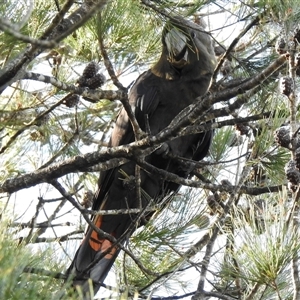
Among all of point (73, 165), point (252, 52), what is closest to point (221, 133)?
point (252, 52)

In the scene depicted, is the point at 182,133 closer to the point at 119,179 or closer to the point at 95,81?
the point at 95,81

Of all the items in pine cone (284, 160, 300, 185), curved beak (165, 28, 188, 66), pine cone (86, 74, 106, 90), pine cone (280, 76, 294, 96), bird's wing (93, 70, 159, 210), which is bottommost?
pine cone (284, 160, 300, 185)

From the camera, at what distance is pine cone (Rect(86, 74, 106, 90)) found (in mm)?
2164

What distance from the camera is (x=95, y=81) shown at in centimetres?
217

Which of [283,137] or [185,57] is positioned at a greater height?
[185,57]

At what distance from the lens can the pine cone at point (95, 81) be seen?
85.2 inches

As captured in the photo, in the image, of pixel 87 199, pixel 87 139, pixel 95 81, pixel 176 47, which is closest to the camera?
pixel 95 81

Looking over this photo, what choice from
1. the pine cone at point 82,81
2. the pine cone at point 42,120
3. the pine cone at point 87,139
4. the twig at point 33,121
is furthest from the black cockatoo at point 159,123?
the pine cone at point 82,81

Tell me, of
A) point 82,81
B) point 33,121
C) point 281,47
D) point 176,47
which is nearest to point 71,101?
point 33,121

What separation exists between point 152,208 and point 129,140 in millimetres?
756

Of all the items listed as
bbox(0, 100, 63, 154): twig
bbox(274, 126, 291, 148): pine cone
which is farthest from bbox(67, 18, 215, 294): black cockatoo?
bbox(274, 126, 291, 148): pine cone

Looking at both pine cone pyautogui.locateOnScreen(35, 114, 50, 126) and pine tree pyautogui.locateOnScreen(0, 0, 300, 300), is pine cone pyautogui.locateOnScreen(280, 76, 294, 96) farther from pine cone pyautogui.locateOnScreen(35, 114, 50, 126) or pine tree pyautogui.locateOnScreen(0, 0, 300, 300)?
pine cone pyautogui.locateOnScreen(35, 114, 50, 126)

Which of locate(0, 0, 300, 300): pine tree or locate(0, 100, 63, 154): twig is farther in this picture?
locate(0, 100, 63, 154): twig

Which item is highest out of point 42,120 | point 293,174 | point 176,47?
point 176,47
